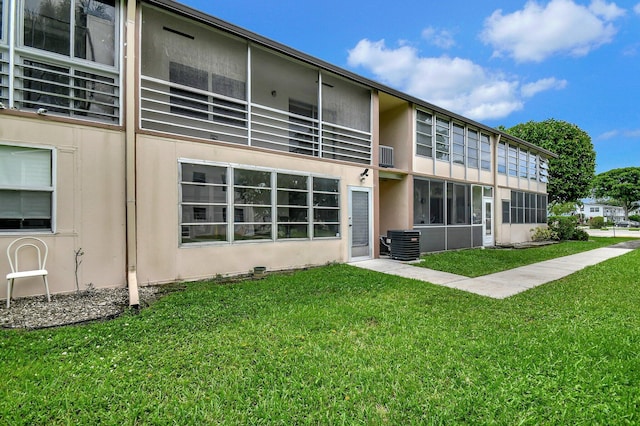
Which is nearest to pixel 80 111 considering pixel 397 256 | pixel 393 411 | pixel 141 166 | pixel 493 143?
pixel 141 166

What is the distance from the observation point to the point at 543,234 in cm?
1781

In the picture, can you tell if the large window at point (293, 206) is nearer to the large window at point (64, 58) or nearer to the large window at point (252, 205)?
the large window at point (252, 205)

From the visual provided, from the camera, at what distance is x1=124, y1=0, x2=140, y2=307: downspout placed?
5.78 meters

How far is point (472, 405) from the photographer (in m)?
2.38

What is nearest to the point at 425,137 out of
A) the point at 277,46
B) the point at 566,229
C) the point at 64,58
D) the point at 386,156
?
the point at 386,156

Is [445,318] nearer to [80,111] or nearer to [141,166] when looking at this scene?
[141,166]

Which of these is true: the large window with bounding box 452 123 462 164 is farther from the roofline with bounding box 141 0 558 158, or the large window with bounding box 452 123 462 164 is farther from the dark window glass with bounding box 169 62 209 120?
the dark window glass with bounding box 169 62 209 120

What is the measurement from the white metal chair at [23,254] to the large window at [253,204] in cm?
229

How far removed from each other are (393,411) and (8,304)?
596cm

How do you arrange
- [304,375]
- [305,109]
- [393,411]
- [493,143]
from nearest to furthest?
[393,411] < [304,375] < [305,109] < [493,143]

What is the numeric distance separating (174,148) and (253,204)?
2211 mm

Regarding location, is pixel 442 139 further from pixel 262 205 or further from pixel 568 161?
pixel 568 161

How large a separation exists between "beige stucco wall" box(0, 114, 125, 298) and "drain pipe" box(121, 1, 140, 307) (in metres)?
0.19

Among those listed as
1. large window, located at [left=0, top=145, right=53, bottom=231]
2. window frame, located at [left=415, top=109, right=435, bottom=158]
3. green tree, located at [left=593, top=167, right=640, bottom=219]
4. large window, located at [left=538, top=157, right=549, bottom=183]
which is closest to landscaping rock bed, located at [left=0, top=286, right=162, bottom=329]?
large window, located at [left=0, top=145, right=53, bottom=231]
